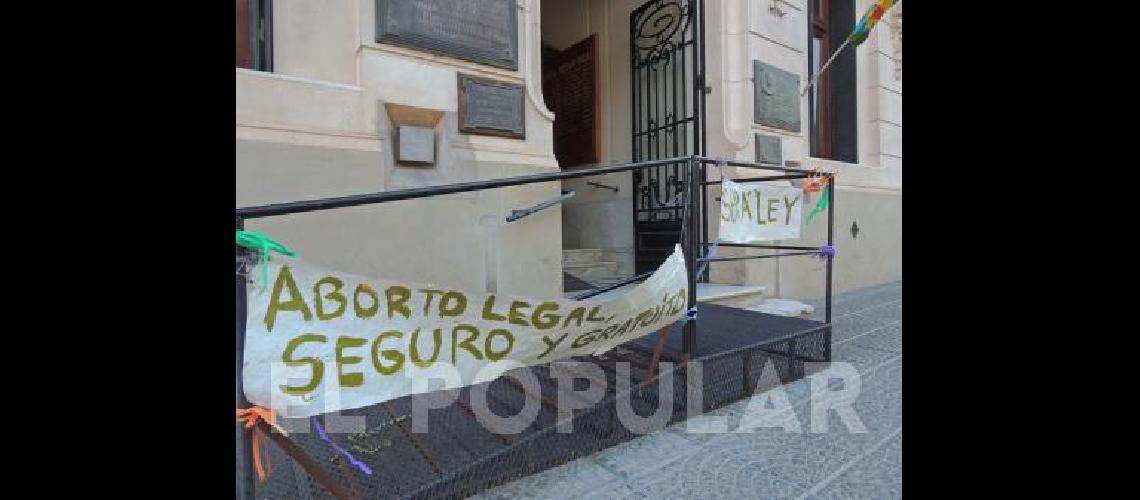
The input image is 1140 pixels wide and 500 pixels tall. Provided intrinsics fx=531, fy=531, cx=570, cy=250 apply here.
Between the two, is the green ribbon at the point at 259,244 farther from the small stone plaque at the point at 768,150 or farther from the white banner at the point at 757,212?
the small stone plaque at the point at 768,150

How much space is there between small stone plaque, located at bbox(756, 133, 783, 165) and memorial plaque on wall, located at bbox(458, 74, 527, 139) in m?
2.88

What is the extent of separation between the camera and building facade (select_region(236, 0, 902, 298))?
326 cm

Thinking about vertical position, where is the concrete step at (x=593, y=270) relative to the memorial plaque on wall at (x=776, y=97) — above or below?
below

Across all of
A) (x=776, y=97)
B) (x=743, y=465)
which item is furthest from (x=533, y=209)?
(x=776, y=97)

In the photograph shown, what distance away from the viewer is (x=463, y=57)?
12.4 feet

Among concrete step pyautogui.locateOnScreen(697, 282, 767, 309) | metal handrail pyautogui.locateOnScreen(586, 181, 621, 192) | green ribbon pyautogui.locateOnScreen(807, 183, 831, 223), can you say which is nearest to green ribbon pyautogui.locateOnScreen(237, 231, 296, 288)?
green ribbon pyautogui.locateOnScreen(807, 183, 831, 223)

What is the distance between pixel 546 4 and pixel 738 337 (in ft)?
21.1

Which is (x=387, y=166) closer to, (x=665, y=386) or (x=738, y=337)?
(x=665, y=386)

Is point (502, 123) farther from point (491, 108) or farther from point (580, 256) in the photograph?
point (580, 256)

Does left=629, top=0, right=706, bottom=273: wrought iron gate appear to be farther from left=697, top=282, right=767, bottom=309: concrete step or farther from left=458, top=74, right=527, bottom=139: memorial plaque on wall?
left=458, top=74, right=527, bottom=139: memorial plaque on wall

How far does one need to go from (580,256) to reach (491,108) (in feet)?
8.38

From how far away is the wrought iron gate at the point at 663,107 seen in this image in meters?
5.85

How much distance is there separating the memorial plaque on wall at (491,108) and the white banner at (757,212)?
1.62 m

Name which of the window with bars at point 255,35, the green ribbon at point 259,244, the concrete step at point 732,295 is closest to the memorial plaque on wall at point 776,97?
the concrete step at point 732,295
